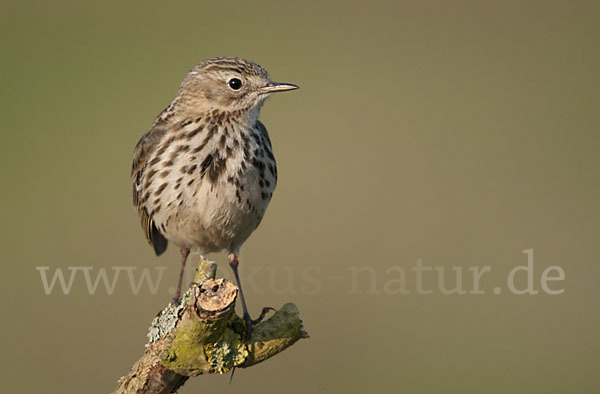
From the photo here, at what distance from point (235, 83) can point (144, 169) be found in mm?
883

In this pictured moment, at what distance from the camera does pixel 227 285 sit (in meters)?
4.35

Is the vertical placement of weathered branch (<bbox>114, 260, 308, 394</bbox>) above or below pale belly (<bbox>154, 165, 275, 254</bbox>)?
below

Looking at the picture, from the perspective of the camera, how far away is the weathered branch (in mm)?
4363

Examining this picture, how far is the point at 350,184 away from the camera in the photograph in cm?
1264

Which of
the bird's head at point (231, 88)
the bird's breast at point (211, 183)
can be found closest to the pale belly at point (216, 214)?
the bird's breast at point (211, 183)

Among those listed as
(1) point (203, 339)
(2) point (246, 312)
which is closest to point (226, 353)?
(1) point (203, 339)

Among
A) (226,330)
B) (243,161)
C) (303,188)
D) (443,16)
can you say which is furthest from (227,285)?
(443,16)

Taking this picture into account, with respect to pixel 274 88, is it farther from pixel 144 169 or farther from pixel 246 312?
pixel 246 312

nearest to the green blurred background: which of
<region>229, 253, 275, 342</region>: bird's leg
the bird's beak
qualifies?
<region>229, 253, 275, 342</region>: bird's leg

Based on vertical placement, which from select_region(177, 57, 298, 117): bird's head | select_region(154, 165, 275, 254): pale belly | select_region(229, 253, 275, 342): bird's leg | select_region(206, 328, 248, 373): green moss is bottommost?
select_region(206, 328, 248, 373): green moss

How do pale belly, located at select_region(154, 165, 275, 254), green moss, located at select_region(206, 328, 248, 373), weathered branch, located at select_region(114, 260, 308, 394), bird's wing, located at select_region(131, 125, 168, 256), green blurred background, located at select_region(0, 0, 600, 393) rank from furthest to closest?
green blurred background, located at select_region(0, 0, 600, 393)
bird's wing, located at select_region(131, 125, 168, 256)
pale belly, located at select_region(154, 165, 275, 254)
green moss, located at select_region(206, 328, 248, 373)
weathered branch, located at select_region(114, 260, 308, 394)

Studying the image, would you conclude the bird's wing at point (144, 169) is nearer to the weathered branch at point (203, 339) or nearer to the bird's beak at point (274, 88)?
the bird's beak at point (274, 88)

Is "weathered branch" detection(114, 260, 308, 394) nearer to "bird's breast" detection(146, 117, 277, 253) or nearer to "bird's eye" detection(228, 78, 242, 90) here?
"bird's breast" detection(146, 117, 277, 253)

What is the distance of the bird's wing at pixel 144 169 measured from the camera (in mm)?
6074
